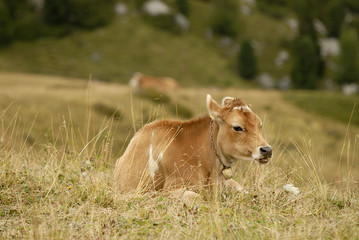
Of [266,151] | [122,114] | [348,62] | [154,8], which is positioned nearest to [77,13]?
[154,8]

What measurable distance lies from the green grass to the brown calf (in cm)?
4861

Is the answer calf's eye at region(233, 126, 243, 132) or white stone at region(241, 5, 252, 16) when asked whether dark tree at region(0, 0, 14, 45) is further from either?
calf's eye at region(233, 126, 243, 132)

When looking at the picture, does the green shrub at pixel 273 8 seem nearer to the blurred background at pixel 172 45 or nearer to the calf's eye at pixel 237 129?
the blurred background at pixel 172 45

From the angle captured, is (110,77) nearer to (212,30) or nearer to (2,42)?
(2,42)

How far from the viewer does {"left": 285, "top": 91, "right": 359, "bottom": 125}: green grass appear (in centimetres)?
5358

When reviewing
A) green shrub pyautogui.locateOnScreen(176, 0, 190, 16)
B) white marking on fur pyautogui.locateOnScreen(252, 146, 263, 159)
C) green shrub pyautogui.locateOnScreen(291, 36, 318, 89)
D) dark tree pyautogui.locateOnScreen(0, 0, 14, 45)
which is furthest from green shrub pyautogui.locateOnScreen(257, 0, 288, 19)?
white marking on fur pyautogui.locateOnScreen(252, 146, 263, 159)

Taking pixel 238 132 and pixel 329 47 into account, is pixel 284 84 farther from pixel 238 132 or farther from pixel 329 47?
pixel 238 132

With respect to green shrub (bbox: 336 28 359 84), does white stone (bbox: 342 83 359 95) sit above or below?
below

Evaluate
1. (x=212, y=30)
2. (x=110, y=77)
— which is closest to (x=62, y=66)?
(x=110, y=77)

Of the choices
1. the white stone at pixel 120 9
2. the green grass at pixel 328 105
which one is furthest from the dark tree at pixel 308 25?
the white stone at pixel 120 9

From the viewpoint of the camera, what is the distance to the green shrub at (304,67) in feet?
301

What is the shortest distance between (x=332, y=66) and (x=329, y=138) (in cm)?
6965

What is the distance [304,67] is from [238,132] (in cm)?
9040

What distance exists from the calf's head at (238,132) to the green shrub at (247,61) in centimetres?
8868
